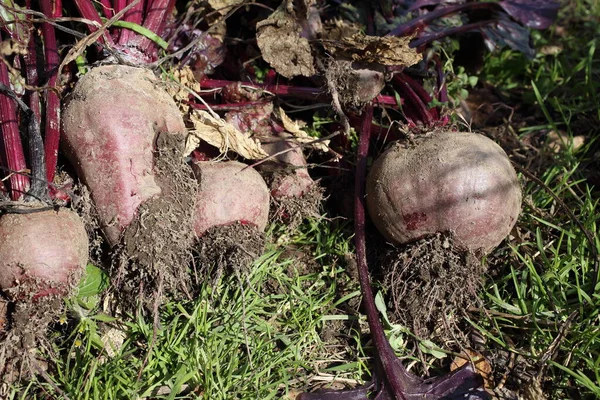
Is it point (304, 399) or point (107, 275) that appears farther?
point (107, 275)

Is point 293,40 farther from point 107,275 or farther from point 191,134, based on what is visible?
point 107,275

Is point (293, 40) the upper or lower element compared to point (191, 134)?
upper

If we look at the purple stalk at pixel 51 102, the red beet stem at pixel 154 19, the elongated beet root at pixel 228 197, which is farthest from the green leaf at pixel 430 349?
the red beet stem at pixel 154 19

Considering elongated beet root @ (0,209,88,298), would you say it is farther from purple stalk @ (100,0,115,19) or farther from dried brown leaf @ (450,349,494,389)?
dried brown leaf @ (450,349,494,389)

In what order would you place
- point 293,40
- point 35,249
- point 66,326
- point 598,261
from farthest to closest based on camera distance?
point 293,40, point 598,261, point 66,326, point 35,249

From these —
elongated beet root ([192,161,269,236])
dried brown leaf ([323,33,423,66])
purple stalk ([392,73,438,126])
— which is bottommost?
elongated beet root ([192,161,269,236])

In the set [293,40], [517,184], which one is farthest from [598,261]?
[293,40]

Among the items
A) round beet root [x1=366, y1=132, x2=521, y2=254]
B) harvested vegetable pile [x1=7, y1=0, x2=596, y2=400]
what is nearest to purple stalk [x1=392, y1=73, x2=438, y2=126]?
harvested vegetable pile [x1=7, y1=0, x2=596, y2=400]
